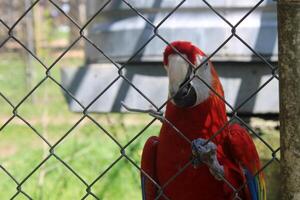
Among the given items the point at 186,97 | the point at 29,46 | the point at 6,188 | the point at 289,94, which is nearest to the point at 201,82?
the point at 186,97

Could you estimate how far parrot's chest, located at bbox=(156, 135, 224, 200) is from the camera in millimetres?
1915

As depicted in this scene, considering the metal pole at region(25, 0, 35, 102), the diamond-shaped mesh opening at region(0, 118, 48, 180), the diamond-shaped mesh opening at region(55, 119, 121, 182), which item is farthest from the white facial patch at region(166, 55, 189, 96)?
the metal pole at region(25, 0, 35, 102)

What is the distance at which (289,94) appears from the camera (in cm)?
123

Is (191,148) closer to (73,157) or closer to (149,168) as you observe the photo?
(149,168)

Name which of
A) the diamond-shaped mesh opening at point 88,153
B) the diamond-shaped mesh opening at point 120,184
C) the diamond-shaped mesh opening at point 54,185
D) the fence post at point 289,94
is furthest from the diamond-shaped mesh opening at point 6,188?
the fence post at point 289,94

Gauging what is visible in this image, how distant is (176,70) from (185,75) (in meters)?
0.04

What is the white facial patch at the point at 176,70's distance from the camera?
1.82 meters

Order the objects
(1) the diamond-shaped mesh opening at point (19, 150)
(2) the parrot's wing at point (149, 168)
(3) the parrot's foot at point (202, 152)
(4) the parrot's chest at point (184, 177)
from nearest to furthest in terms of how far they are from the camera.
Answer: (3) the parrot's foot at point (202, 152) → (4) the parrot's chest at point (184, 177) → (2) the parrot's wing at point (149, 168) → (1) the diamond-shaped mesh opening at point (19, 150)

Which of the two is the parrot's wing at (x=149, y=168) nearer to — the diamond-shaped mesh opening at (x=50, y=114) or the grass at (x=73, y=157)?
the grass at (x=73, y=157)

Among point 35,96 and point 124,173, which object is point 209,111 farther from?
point 35,96

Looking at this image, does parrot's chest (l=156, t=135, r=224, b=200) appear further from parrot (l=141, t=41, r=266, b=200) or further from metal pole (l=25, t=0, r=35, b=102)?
metal pole (l=25, t=0, r=35, b=102)

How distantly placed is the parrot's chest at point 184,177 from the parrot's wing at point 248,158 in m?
0.12

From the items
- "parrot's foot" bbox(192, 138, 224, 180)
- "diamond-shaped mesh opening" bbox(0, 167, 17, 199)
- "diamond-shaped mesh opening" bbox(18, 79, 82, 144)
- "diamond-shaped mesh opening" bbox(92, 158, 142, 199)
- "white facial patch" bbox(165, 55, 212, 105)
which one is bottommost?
"diamond-shaped mesh opening" bbox(92, 158, 142, 199)

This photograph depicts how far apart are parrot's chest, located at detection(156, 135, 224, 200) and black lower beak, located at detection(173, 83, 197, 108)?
0.13 meters
